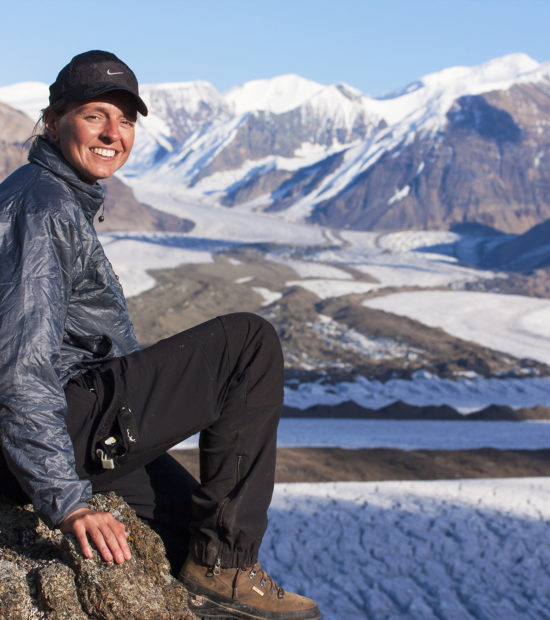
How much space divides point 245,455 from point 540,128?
68.1m

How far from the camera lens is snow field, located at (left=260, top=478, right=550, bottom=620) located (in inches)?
204

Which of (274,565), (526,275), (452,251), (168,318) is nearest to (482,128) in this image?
(452,251)

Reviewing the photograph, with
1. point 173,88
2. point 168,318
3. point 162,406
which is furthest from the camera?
point 173,88

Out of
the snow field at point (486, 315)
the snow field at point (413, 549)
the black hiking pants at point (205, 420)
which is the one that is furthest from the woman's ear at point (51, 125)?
the snow field at point (486, 315)

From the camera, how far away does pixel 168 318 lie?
763 inches

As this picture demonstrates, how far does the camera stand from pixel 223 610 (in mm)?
2037

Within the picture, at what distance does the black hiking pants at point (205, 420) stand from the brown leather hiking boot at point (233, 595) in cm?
4

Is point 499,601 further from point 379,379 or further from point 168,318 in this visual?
point 168,318

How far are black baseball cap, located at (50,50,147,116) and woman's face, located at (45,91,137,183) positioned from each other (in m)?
0.04

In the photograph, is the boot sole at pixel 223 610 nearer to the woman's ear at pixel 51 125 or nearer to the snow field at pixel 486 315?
the woman's ear at pixel 51 125

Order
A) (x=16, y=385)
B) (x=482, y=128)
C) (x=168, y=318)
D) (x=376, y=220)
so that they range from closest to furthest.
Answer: (x=16, y=385)
(x=168, y=318)
(x=376, y=220)
(x=482, y=128)

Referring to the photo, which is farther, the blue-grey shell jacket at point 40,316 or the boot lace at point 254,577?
the boot lace at point 254,577

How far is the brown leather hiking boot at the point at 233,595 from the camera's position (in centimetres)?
203

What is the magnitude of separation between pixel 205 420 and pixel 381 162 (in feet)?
203
